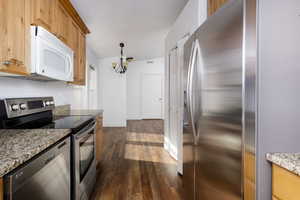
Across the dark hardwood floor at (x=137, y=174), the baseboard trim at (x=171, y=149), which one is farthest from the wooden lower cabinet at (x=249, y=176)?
the baseboard trim at (x=171, y=149)

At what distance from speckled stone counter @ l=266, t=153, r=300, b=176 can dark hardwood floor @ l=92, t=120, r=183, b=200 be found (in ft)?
4.91

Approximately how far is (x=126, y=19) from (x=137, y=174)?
2.77m

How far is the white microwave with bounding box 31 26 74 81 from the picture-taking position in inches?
55.1

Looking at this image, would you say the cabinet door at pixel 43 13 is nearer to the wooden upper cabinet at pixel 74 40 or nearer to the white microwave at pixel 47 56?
the white microwave at pixel 47 56

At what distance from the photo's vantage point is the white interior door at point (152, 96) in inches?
315

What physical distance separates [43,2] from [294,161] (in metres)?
2.19

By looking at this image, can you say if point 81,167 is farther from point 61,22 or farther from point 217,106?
point 61,22

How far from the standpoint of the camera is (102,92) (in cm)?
622

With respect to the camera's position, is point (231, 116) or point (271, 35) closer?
point (271, 35)

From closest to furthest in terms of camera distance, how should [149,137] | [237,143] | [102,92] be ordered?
1. [237,143]
2. [149,137]
3. [102,92]

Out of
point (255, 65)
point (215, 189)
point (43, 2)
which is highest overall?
point (43, 2)

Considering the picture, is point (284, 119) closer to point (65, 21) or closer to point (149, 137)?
point (65, 21)

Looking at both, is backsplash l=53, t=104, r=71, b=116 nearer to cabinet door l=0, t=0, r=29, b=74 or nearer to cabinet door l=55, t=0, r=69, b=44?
cabinet door l=55, t=0, r=69, b=44

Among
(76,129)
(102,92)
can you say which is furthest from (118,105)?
(76,129)
